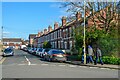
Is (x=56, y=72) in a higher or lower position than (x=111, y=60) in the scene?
lower

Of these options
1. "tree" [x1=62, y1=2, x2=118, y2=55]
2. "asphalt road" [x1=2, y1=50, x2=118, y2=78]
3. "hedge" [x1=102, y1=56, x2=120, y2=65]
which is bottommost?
"asphalt road" [x1=2, y1=50, x2=118, y2=78]

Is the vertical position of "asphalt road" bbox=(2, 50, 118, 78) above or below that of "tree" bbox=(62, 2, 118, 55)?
below

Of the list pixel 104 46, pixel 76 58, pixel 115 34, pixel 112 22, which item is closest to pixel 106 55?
pixel 104 46

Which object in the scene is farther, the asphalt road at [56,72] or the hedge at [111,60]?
the hedge at [111,60]

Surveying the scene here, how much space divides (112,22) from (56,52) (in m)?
9.07

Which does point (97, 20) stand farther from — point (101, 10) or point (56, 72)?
point (56, 72)

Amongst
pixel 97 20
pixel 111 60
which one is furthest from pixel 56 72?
pixel 97 20

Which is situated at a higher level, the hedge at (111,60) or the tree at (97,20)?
the tree at (97,20)

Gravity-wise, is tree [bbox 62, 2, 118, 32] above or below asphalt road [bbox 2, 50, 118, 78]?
above

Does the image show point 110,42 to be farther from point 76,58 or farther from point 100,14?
point 100,14

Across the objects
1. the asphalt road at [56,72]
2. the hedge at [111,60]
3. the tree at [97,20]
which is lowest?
the asphalt road at [56,72]

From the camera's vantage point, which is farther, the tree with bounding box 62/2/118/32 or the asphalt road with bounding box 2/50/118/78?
the tree with bounding box 62/2/118/32

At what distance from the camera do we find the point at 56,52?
32.2m

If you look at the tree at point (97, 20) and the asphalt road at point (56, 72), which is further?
the tree at point (97, 20)
